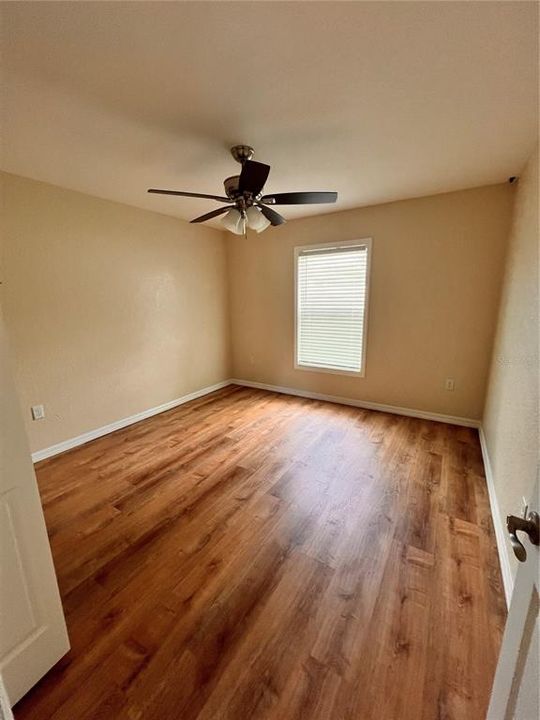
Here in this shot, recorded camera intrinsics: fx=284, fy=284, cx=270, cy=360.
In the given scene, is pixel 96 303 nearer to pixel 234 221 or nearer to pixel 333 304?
pixel 234 221

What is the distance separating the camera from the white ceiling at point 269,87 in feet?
3.45

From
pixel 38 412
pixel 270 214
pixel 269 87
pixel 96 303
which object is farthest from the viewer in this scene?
pixel 96 303

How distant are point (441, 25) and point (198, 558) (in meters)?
2.63

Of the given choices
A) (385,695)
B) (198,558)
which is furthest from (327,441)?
(385,695)

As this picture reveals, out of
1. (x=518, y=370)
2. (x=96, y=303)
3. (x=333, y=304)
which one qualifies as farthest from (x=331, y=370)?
(x=96, y=303)

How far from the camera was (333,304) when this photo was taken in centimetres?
370

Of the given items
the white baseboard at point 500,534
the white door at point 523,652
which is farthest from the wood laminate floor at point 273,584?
the white door at point 523,652

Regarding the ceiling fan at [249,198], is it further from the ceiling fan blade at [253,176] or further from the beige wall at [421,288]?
the beige wall at [421,288]

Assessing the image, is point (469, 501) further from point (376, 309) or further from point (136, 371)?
point (136, 371)

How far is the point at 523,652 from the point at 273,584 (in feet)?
3.53

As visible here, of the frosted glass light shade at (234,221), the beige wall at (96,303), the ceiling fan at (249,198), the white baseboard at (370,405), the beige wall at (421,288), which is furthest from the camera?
the white baseboard at (370,405)

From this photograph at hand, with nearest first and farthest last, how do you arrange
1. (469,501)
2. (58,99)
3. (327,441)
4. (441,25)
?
(441,25) < (58,99) < (469,501) < (327,441)

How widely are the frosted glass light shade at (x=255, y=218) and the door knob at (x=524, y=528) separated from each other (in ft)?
6.95

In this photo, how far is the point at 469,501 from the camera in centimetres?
200
